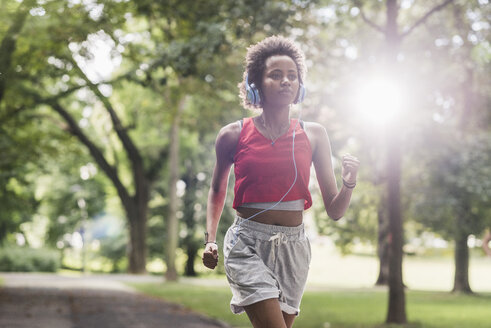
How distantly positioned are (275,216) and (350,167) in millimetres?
477

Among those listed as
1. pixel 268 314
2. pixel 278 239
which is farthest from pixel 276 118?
pixel 268 314

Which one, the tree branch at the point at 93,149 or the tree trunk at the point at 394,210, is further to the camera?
the tree branch at the point at 93,149

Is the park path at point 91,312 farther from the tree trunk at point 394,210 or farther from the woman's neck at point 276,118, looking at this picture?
the woman's neck at point 276,118

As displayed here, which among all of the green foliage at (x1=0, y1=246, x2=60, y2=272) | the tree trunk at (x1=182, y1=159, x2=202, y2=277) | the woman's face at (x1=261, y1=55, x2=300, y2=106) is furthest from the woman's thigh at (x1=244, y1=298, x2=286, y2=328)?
the green foliage at (x1=0, y1=246, x2=60, y2=272)

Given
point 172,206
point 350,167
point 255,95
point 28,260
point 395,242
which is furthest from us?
point 28,260

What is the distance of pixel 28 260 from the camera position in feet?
150

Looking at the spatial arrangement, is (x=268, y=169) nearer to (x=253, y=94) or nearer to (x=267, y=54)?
(x=253, y=94)

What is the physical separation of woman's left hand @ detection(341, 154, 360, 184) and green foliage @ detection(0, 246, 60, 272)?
4389cm

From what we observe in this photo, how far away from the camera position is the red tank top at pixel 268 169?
10.9ft

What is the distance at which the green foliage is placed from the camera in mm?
44656

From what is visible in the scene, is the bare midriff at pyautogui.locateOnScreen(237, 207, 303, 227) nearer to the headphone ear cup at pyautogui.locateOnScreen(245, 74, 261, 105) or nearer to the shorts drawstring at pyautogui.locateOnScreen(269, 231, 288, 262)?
the shorts drawstring at pyautogui.locateOnScreen(269, 231, 288, 262)

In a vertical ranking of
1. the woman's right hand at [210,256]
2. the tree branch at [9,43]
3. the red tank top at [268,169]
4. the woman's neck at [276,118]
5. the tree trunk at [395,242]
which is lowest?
the tree trunk at [395,242]

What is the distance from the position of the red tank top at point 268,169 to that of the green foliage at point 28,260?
43532 mm

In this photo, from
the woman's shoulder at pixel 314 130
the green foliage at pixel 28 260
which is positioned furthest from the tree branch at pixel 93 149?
the woman's shoulder at pixel 314 130
